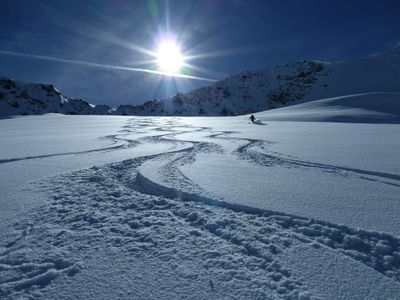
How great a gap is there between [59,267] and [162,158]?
3.47 metres

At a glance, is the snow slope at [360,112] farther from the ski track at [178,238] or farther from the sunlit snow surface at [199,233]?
the ski track at [178,238]

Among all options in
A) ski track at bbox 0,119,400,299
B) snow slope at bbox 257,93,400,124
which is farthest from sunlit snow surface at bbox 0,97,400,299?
snow slope at bbox 257,93,400,124

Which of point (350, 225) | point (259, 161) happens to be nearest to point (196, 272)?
point (350, 225)

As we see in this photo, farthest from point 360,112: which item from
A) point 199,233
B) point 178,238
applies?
point 178,238

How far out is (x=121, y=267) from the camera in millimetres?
1834

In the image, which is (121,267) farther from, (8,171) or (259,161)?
(259,161)

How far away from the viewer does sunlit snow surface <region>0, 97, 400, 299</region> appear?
5.45ft

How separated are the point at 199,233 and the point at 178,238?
0.19m

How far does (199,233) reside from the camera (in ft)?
7.52

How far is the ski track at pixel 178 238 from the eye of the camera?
1.73 meters

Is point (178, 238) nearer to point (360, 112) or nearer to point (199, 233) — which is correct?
point (199, 233)

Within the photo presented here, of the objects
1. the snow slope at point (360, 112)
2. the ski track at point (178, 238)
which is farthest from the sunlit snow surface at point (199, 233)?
the snow slope at point (360, 112)

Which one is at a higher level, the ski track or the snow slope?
the snow slope

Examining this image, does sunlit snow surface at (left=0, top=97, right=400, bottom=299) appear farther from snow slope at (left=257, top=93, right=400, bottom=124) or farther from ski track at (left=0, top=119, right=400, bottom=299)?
snow slope at (left=257, top=93, right=400, bottom=124)
